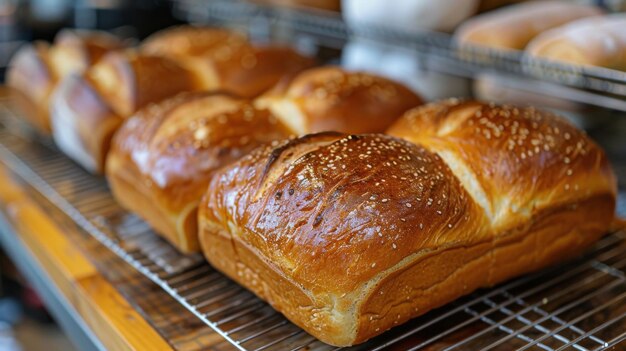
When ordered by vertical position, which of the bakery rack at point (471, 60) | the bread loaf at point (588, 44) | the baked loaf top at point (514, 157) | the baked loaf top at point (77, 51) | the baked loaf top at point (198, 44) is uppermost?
the bread loaf at point (588, 44)

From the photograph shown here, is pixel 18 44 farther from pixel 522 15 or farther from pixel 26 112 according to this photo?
pixel 522 15

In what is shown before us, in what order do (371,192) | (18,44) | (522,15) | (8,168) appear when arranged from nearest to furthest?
(371,192) < (522,15) < (8,168) < (18,44)

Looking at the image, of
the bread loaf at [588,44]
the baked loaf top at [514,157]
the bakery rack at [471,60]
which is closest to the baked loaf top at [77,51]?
the bakery rack at [471,60]

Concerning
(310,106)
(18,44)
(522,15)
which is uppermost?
(522,15)

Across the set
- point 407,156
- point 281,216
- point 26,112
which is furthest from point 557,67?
point 26,112

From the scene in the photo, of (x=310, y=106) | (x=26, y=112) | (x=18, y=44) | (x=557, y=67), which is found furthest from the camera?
(x=18, y=44)

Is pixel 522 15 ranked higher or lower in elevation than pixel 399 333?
higher

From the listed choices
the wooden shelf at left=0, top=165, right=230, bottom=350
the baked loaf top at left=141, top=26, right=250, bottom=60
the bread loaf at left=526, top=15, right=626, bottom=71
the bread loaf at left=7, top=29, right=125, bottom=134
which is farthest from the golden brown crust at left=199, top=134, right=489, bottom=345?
the bread loaf at left=7, top=29, right=125, bottom=134

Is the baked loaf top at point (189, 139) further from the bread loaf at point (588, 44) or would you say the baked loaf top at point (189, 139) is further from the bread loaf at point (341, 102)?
the bread loaf at point (588, 44)
